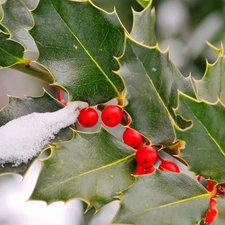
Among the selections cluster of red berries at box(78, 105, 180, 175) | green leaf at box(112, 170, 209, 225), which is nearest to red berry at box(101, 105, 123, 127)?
cluster of red berries at box(78, 105, 180, 175)

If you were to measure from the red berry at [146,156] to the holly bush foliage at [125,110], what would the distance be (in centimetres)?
1

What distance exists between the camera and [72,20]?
0.77m

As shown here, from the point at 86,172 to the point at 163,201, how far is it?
13 centimetres

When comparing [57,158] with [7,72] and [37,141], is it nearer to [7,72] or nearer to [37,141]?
[37,141]

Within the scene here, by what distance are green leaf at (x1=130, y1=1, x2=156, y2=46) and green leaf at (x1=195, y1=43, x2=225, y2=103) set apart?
12cm

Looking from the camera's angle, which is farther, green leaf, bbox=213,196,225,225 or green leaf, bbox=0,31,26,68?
green leaf, bbox=0,31,26,68

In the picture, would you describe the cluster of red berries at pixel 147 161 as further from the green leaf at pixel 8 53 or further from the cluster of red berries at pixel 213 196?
the green leaf at pixel 8 53

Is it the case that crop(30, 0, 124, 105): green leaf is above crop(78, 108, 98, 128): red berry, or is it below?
above

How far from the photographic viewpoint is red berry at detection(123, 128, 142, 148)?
809 millimetres

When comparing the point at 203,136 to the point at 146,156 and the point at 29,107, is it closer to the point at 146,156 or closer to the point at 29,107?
the point at 146,156

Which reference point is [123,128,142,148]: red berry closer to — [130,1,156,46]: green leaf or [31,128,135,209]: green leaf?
[31,128,135,209]: green leaf

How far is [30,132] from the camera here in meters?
0.79

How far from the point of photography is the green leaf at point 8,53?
86 centimetres

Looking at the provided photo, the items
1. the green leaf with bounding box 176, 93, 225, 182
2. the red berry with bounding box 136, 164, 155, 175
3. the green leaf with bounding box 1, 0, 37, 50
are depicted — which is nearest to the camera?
the green leaf with bounding box 176, 93, 225, 182
